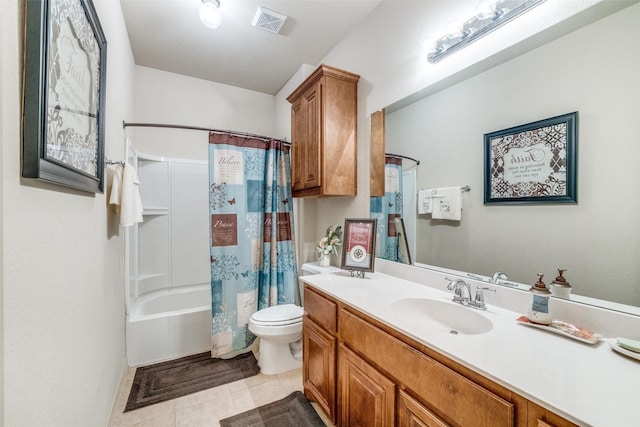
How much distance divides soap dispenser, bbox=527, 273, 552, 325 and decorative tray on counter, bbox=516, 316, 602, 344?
0.06 ft

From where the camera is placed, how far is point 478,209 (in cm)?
130

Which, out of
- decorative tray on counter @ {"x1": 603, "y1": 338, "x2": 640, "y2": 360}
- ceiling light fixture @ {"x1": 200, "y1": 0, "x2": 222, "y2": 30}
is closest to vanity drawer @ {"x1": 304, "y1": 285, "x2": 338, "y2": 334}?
decorative tray on counter @ {"x1": 603, "y1": 338, "x2": 640, "y2": 360}

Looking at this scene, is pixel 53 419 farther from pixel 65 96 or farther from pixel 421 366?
pixel 421 366

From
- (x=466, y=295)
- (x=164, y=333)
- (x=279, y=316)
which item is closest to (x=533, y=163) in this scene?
(x=466, y=295)

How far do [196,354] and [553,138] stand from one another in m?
2.82

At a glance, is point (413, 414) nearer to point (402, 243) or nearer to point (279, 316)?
point (402, 243)

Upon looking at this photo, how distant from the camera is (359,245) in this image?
69.6 inches

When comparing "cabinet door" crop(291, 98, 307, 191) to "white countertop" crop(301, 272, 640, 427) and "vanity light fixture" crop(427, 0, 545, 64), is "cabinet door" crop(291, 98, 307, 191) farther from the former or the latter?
"white countertop" crop(301, 272, 640, 427)

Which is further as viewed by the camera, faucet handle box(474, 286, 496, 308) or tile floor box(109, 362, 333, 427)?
tile floor box(109, 362, 333, 427)

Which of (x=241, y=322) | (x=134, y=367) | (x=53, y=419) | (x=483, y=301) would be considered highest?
(x=483, y=301)

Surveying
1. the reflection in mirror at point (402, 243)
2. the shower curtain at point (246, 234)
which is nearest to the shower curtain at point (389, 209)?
the reflection in mirror at point (402, 243)

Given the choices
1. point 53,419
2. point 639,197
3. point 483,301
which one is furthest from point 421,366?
point 53,419

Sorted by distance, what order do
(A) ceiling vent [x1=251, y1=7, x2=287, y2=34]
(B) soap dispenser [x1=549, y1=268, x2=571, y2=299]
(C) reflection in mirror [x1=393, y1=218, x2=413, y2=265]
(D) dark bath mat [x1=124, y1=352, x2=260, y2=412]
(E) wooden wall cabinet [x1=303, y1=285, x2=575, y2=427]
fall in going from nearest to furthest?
(E) wooden wall cabinet [x1=303, y1=285, x2=575, y2=427], (B) soap dispenser [x1=549, y1=268, x2=571, y2=299], (C) reflection in mirror [x1=393, y1=218, x2=413, y2=265], (D) dark bath mat [x1=124, y1=352, x2=260, y2=412], (A) ceiling vent [x1=251, y1=7, x2=287, y2=34]

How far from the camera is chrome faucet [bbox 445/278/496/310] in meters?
1.17
